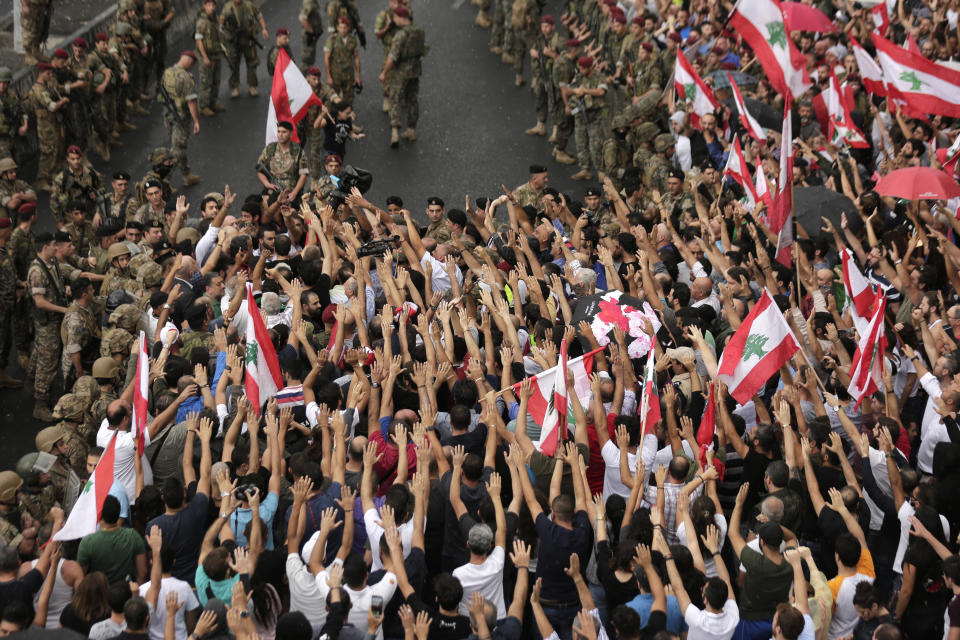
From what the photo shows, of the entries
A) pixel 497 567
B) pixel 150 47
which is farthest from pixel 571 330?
pixel 150 47

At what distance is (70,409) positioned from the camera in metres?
9.12

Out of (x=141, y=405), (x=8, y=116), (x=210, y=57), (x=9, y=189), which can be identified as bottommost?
(x=210, y=57)

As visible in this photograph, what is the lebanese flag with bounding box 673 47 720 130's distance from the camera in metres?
13.5

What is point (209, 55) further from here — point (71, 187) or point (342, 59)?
point (71, 187)

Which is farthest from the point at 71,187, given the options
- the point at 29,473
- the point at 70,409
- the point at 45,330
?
the point at 29,473

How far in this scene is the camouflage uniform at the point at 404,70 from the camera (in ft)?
52.6

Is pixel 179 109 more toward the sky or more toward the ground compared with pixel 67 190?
more toward the ground

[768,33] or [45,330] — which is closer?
[45,330]

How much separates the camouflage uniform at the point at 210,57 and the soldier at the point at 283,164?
3.56m

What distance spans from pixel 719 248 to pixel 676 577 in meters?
5.54

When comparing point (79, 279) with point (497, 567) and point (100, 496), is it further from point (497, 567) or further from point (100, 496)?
point (497, 567)

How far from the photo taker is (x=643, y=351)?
910 centimetres

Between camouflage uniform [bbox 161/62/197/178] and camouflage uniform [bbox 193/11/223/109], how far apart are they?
112 centimetres

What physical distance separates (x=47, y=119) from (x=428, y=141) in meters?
5.39
